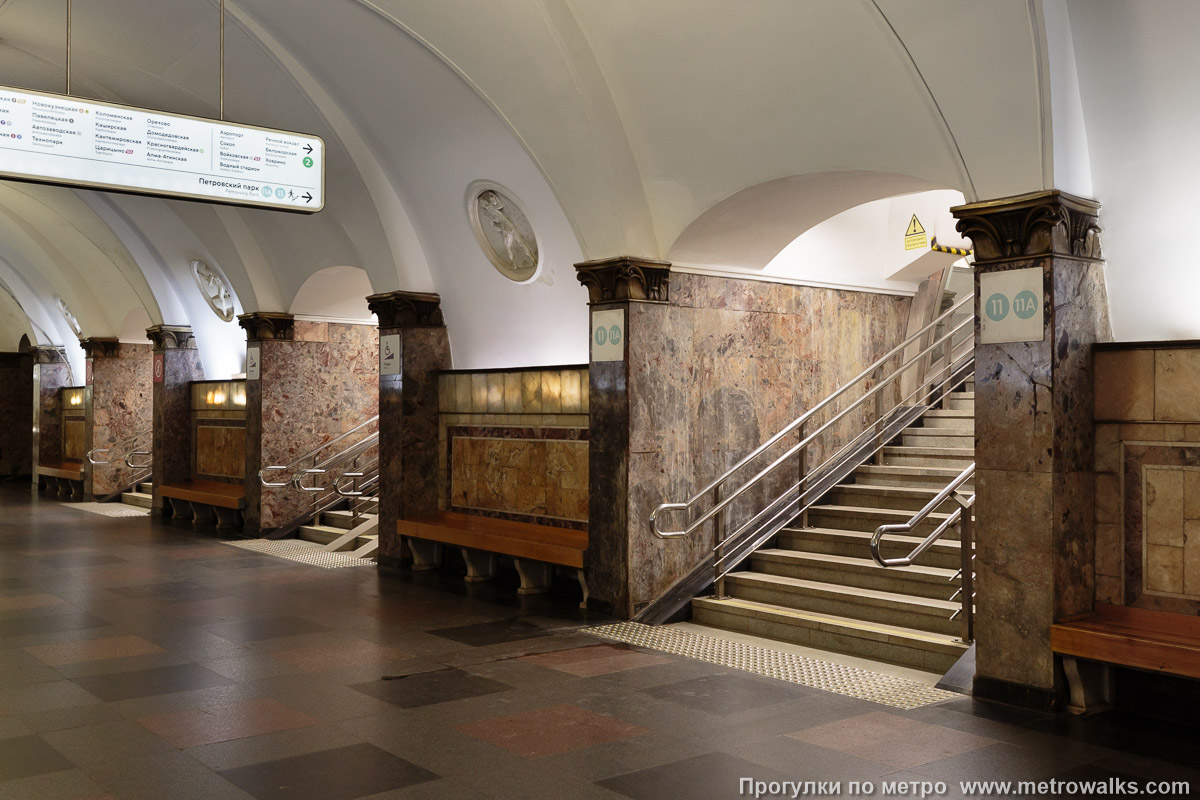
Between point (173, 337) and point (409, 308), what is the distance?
22.5 feet

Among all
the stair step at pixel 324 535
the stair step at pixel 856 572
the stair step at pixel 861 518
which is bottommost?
the stair step at pixel 324 535

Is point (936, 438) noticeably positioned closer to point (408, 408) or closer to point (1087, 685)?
point (1087, 685)

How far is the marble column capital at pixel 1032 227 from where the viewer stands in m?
5.23

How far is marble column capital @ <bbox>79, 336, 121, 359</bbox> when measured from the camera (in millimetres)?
17367

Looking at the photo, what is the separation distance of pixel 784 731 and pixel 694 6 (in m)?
4.13

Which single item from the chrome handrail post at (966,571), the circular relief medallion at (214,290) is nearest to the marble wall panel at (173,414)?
the circular relief medallion at (214,290)

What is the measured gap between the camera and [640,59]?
684cm

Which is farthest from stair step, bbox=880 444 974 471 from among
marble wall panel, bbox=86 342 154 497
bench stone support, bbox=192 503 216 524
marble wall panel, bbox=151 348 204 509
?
marble wall panel, bbox=86 342 154 497

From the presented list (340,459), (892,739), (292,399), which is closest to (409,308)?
(340,459)

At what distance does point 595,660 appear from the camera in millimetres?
6414

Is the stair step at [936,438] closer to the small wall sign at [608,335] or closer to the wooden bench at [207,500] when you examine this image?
the small wall sign at [608,335]

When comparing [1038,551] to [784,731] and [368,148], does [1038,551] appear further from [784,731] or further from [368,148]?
[368,148]

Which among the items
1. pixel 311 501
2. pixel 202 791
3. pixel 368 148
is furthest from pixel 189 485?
pixel 202 791

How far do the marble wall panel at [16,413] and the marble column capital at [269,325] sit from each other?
13.4m
